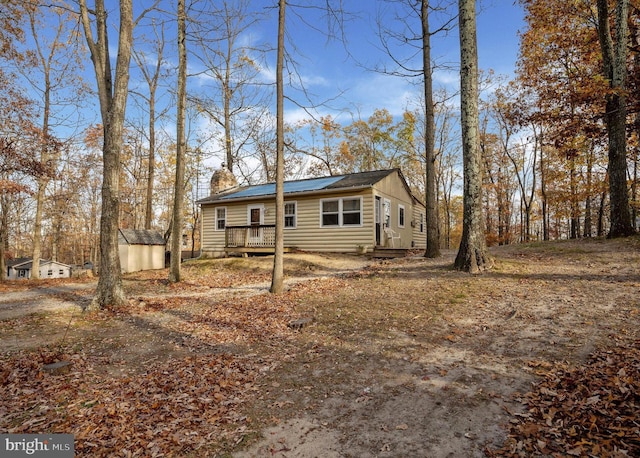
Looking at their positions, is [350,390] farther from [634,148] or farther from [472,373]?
[634,148]

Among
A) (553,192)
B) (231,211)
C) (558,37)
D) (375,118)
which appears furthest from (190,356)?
(375,118)

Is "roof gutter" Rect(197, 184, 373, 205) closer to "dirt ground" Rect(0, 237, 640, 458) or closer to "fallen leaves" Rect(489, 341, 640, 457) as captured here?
"dirt ground" Rect(0, 237, 640, 458)

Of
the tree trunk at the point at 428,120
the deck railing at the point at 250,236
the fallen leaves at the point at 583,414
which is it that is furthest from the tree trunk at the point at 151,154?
the fallen leaves at the point at 583,414

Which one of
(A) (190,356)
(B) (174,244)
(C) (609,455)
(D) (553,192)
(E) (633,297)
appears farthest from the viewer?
(D) (553,192)

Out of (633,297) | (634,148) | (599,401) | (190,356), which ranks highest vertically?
(634,148)

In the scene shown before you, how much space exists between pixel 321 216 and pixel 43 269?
31.5 meters

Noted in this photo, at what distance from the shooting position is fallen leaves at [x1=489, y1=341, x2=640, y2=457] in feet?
8.04

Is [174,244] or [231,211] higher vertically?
[231,211]

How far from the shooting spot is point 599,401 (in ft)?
9.46

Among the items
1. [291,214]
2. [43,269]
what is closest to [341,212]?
[291,214]

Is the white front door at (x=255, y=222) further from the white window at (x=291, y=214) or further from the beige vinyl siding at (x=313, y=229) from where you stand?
the white window at (x=291, y=214)

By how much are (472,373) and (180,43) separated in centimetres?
1278

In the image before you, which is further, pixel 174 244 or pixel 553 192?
pixel 553 192

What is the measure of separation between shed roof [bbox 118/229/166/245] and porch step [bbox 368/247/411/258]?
468 inches
